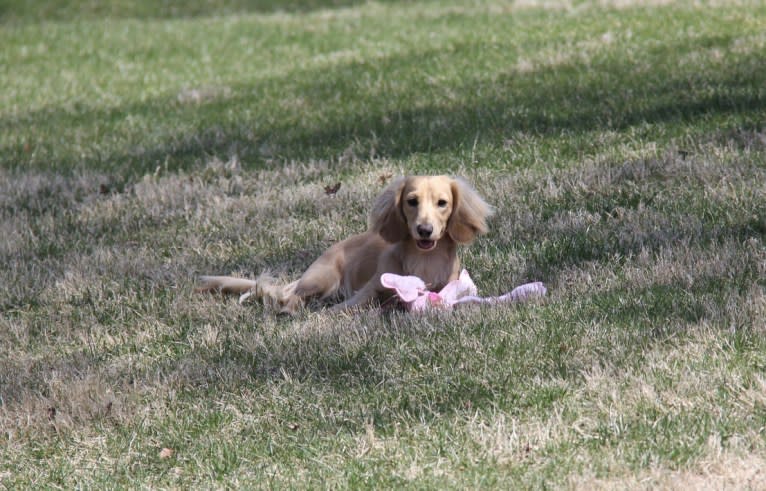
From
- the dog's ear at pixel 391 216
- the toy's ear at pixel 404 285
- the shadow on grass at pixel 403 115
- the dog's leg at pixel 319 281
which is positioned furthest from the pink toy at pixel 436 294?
the shadow on grass at pixel 403 115

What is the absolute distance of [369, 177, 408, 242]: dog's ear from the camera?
5.93 m

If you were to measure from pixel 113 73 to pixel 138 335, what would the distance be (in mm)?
10113

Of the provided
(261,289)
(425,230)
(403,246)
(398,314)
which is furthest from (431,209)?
(261,289)

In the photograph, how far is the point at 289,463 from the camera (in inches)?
175

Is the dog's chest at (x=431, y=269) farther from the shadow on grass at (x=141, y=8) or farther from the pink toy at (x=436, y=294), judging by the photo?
the shadow on grass at (x=141, y=8)

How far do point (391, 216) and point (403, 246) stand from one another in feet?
0.73

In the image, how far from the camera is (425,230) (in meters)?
5.62

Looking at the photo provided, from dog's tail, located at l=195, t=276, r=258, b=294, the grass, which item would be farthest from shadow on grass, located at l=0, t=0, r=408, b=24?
dog's tail, located at l=195, t=276, r=258, b=294

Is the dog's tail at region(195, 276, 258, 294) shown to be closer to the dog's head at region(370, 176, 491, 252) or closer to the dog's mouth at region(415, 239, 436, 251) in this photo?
the dog's head at region(370, 176, 491, 252)

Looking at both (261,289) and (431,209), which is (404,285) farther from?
(261,289)

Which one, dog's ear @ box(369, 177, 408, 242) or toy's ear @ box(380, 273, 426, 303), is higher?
dog's ear @ box(369, 177, 408, 242)

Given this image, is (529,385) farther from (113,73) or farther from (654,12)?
(113,73)

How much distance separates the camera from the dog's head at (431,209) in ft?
19.0

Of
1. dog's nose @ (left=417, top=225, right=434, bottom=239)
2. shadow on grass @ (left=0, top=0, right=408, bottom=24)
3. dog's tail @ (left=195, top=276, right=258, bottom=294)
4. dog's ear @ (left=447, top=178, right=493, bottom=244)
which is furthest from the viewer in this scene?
shadow on grass @ (left=0, top=0, right=408, bottom=24)
